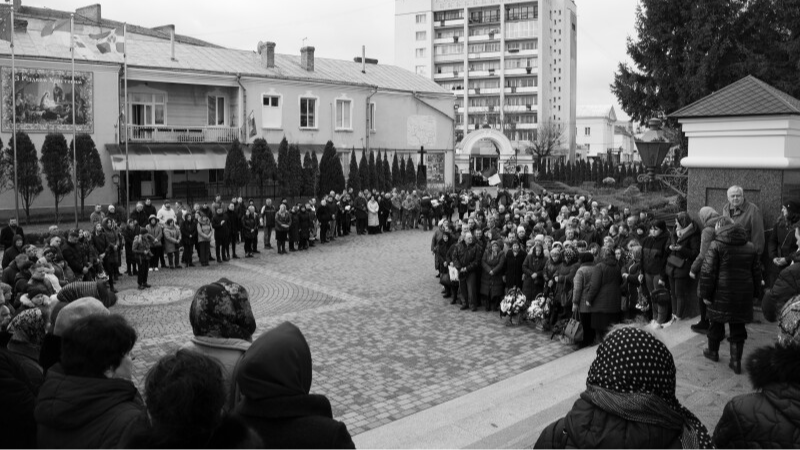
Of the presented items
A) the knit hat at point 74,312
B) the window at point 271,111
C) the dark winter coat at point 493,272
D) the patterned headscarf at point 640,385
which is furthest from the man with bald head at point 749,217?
the window at point 271,111

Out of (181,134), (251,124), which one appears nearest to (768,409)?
(181,134)

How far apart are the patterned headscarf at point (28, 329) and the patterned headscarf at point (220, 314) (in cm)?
195

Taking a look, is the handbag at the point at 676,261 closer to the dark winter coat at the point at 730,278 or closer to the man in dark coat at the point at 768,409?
the dark winter coat at the point at 730,278

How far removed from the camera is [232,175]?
33.5m

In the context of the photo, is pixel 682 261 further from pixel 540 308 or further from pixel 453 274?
pixel 453 274

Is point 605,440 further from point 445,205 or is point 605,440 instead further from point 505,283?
point 445,205

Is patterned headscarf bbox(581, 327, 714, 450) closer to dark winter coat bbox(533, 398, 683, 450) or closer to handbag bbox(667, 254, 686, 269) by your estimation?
dark winter coat bbox(533, 398, 683, 450)

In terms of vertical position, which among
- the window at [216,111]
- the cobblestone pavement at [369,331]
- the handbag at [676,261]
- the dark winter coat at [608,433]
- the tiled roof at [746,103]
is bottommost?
the cobblestone pavement at [369,331]

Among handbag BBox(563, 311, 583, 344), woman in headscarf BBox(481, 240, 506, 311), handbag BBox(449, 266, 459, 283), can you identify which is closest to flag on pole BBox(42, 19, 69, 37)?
handbag BBox(449, 266, 459, 283)

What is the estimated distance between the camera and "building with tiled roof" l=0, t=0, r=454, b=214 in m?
29.5

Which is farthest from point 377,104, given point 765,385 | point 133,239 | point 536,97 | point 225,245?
point 536,97

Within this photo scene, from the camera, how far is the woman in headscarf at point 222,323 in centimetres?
364

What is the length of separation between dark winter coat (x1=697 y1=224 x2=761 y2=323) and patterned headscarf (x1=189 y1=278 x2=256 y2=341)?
5918 mm

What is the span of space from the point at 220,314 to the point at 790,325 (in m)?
3.45
